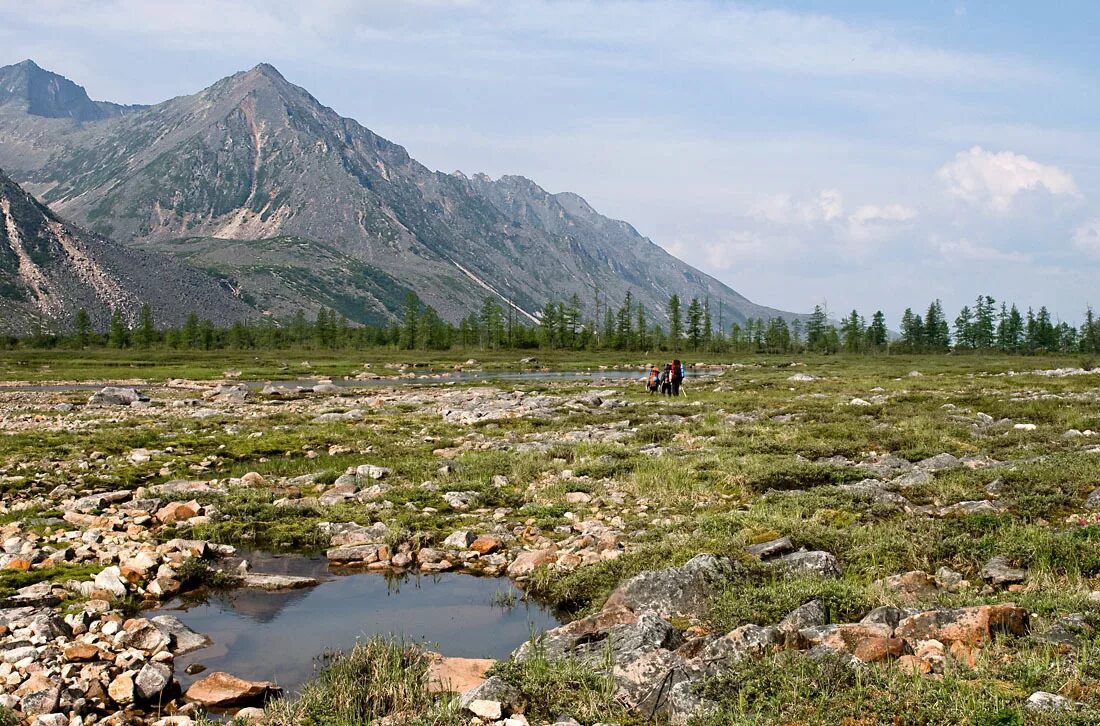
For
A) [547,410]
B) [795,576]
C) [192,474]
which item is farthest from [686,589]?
[547,410]

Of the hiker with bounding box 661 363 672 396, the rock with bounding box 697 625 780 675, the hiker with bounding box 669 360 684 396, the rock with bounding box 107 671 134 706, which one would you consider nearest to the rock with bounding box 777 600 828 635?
the rock with bounding box 697 625 780 675

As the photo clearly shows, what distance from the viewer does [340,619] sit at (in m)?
11.9

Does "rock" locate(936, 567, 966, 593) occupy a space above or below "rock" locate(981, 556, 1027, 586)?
below

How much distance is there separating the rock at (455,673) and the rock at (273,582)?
4.53 metres

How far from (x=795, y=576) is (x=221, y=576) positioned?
31.4 ft

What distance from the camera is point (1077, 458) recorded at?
62.0 feet

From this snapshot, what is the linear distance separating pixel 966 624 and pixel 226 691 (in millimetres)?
8397

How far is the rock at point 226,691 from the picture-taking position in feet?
28.6

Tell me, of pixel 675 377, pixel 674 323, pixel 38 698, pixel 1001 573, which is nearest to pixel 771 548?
pixel 1001 573

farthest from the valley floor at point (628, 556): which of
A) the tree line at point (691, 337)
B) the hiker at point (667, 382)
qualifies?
the tree line at point (691, 337)

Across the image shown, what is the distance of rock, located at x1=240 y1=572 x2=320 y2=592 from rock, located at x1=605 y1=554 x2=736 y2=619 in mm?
5599

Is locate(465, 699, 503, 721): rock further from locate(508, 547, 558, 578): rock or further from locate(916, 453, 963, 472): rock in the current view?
locate(916, 453, 963, 472): rock

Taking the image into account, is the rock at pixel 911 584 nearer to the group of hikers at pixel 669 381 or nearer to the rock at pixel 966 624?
the rock at pixel 966 624

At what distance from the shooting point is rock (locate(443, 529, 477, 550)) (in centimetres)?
1523
